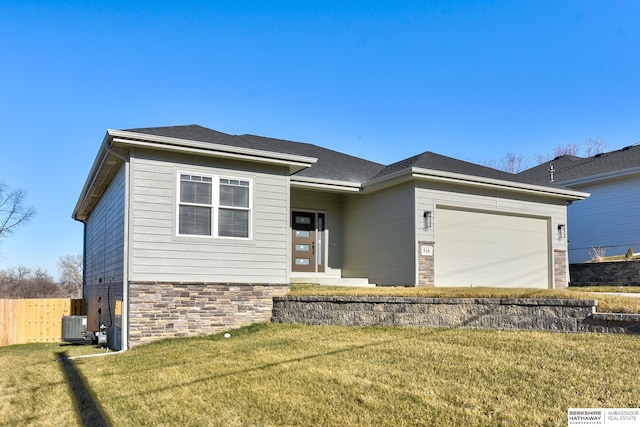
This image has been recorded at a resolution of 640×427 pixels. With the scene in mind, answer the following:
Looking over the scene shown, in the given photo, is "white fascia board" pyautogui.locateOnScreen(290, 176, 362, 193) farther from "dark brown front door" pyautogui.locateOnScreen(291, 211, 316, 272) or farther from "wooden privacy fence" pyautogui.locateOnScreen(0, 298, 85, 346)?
"wooden privacy fence" pyautogui.locateOnScreen(0, 298, 85, 346)

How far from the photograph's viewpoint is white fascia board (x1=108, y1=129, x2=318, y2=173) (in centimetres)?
1014

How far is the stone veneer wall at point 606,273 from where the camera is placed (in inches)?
615

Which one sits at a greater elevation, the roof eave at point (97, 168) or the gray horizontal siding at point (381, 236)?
the roof eave at point (97, 168)

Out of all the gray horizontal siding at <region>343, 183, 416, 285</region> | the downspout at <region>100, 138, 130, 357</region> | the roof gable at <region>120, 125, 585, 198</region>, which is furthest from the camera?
the gray horizontal siding at <region>343, 183, 416, 285</region>

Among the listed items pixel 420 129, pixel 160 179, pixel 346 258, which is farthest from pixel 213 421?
pixel 420 129

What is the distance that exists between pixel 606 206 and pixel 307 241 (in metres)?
11.7

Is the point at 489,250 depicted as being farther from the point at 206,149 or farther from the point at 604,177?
the point at 206,149

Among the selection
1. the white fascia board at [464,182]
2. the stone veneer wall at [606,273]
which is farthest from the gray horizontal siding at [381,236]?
the stone veneer wall at [606,273]

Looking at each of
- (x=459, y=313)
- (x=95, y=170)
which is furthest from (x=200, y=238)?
(x=459, y=313)

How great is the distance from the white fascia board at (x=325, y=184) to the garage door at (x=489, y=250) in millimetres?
2488

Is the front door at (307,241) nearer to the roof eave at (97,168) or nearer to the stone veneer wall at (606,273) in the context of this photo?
the roof eave at (97,168)

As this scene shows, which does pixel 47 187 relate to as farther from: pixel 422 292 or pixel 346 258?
pixel 422 292

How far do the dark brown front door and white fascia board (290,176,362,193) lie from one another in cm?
113

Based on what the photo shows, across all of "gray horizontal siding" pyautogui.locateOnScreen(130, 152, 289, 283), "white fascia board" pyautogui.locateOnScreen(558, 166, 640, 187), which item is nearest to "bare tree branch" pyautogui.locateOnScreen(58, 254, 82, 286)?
"gray horizontal siding" pyautogui.locateOnScreen(130, 152, 289, 283)
